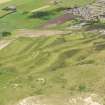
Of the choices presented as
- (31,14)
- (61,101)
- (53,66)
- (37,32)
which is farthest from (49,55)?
(31,14)

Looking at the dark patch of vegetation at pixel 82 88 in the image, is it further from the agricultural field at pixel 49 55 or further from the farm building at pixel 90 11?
the farm building at pixel 90 11

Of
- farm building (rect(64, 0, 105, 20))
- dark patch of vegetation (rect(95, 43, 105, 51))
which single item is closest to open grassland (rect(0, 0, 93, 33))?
farm building (rect(64, 0, 105, 20))

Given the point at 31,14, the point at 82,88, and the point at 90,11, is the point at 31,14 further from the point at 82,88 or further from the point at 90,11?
the point at 82,88


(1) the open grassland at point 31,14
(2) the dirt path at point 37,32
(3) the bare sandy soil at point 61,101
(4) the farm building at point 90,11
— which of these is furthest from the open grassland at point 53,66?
(1) the open grassland at point 31,14

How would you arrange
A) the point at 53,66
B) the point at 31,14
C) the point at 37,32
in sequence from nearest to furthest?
the point at 53,66 → the point at 37,32 → the point at 31,14

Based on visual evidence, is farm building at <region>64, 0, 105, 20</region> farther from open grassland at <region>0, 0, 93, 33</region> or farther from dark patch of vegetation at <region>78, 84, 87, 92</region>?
dark patch of vegetation at <region>78, 84, 87, 92</region>

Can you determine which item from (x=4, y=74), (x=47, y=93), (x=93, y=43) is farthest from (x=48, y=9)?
(x=47, y=93)

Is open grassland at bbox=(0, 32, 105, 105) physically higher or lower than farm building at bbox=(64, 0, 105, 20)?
higher
